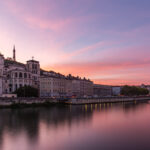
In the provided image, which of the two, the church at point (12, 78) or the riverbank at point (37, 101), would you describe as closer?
the riverbank at point (37, 101)

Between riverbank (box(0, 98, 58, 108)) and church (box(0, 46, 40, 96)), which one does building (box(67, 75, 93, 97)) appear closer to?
church (box(0, 46, 40, 96))

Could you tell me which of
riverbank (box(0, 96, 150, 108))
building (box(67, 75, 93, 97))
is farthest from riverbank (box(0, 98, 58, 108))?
building (box(67, 75, 93, 97))

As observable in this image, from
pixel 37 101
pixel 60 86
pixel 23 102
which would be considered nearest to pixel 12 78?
pixel 37 101

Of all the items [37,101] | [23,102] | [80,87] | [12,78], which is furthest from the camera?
[80,87]

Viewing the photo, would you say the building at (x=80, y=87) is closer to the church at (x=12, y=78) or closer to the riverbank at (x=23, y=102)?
the church at (x=12, y=78)

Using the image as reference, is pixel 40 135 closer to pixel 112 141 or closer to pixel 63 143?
pixel 63 143

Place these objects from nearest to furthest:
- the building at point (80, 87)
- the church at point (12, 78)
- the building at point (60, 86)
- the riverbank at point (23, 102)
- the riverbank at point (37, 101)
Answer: the riverbank at point (23, 102), the riverbank at point (37, 101), the church at point (12, 78), the building at point (60, 86), the building at point (80, 87)

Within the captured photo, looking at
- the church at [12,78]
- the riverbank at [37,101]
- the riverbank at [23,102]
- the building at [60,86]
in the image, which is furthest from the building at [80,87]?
the riverbank at [23,102]

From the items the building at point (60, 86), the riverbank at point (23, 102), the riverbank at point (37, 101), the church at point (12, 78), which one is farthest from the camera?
the building at point (60, 86)

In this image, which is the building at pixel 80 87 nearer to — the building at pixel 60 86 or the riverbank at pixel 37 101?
the building at pixel 60 86

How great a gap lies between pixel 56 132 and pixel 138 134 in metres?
12.7

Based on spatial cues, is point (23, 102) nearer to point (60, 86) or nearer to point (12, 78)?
point (12, 78)

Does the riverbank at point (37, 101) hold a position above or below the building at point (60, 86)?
below

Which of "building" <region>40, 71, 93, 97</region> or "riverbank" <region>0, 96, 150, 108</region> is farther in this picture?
"building" <region>40, 71, 93, 97</region>
